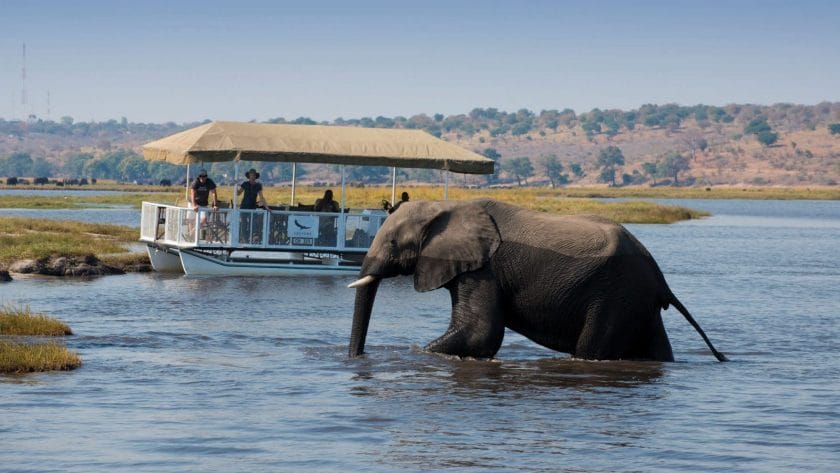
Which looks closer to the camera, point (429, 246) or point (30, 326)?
point (429, 246)

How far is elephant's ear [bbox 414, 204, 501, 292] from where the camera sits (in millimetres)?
15672

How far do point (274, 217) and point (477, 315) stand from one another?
13.7 m

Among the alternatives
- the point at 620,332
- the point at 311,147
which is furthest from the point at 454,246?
the point at 311,147

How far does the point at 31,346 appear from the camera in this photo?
1634 cm

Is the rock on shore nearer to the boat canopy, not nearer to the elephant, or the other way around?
the boat canopy

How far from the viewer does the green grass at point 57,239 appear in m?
30.6

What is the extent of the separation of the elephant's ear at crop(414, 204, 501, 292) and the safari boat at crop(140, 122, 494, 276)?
12.9 metres

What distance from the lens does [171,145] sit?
29.4 metres

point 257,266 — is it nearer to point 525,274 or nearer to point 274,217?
point 274,217

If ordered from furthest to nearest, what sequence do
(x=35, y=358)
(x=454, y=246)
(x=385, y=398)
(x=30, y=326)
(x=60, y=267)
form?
(x=60, y=267), (x=30, y=326), (x=454, y=246), (x=35, y=358), (x=385, y=398)

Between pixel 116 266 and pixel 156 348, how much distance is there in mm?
12935

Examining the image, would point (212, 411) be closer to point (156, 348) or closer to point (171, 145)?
point (156, 348)

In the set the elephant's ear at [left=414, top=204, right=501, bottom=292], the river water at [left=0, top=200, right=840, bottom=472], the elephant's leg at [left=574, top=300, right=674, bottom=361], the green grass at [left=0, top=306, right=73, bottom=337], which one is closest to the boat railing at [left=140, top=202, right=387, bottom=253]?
the river water at [left=0, top=200, right=840, bottom=472]

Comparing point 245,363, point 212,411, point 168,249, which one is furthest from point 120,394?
point 168,249
